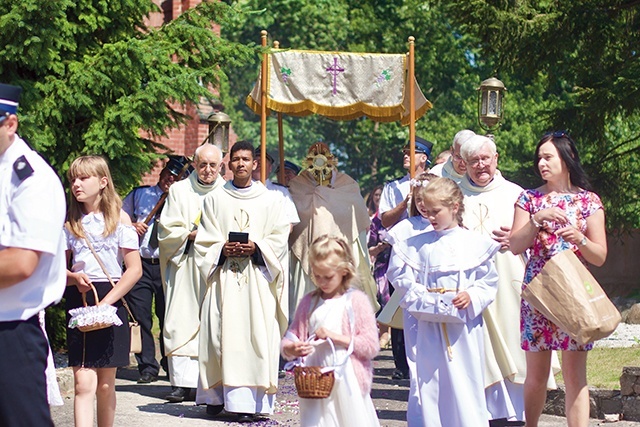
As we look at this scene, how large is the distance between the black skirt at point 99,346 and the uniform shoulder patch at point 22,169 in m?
2.48

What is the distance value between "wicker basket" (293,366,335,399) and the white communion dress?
143 millimetres

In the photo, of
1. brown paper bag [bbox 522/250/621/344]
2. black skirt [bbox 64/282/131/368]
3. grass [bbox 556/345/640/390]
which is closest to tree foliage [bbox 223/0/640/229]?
grass [bbox 556/345/640/390]

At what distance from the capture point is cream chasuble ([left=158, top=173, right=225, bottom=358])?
1097 cm

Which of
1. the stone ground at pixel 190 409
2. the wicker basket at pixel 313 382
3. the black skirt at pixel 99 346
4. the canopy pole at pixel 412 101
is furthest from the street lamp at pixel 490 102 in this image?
the wicker basket at pixel 313 382

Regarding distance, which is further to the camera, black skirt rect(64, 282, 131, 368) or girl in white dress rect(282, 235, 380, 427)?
black skirt rect(64, 282, 131, 368)

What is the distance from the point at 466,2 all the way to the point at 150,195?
23.8 feet

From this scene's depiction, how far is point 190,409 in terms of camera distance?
10547mm

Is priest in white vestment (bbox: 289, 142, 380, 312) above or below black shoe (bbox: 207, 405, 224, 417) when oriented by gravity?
above

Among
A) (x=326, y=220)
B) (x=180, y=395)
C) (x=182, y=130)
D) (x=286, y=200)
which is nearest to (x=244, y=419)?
(x=180, y=395)

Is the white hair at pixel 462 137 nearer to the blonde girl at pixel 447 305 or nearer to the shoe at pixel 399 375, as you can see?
the blonde girl at pixel 447 305

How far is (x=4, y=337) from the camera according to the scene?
5023 mm

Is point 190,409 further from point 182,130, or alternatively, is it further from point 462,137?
point 182,130

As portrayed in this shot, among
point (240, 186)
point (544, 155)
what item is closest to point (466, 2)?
point (240, 186)

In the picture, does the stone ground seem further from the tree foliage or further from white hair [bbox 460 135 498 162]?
the tree foliage
